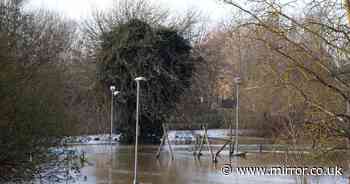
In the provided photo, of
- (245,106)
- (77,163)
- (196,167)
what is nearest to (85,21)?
(245,106)

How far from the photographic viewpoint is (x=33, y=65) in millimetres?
12445

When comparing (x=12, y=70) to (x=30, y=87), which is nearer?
(x=12, y=70)

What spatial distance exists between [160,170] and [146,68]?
11794mm

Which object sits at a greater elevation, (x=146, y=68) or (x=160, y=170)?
(x=146, y=68)

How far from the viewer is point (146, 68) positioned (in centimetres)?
3098

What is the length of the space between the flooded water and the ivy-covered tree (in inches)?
197

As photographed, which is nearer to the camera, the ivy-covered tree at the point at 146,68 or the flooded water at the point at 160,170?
the flooded water at the point at 160,170

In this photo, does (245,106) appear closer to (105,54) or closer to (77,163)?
(105,54)

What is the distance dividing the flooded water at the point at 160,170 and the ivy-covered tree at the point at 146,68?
16.5ft

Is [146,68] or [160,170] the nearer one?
[160,170]

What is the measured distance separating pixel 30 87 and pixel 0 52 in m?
1.50

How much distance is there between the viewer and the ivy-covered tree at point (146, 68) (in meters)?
30.8

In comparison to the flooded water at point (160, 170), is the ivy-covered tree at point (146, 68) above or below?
above

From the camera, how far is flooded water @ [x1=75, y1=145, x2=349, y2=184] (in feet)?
55.8
